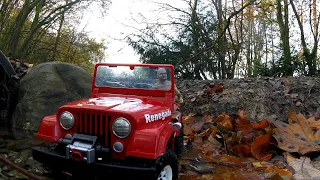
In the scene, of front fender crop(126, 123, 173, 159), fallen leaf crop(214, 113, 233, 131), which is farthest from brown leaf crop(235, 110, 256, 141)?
front fender crop(126, 123, 173, 159)

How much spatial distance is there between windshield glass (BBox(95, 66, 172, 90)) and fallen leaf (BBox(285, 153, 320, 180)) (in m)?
1.89

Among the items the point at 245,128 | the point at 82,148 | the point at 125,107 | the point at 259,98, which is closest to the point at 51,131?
the point at 82,148

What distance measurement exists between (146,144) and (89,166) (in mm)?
592

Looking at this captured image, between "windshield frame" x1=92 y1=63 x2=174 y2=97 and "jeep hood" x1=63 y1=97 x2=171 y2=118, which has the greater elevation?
"windshield frame" x1=92 y1=63 x2=174 y2=97

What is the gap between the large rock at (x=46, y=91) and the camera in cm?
669

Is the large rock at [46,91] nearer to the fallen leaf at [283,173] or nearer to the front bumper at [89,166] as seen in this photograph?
the front bumper at [89,166]

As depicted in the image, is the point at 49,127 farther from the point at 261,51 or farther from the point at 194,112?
the point at 261,51

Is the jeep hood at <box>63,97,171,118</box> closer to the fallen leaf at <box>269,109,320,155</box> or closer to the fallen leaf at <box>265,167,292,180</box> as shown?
the fallen leaf at <box>265,167,292,180</box>

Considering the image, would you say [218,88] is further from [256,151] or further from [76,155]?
[76,155]

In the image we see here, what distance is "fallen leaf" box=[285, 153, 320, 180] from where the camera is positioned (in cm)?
349

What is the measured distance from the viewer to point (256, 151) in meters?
A: 4.68

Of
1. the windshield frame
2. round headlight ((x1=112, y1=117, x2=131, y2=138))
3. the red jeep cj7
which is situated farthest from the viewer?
the windshield frame

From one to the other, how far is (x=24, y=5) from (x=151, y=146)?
38.6 feet

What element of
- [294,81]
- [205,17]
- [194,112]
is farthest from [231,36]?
[194,112]
